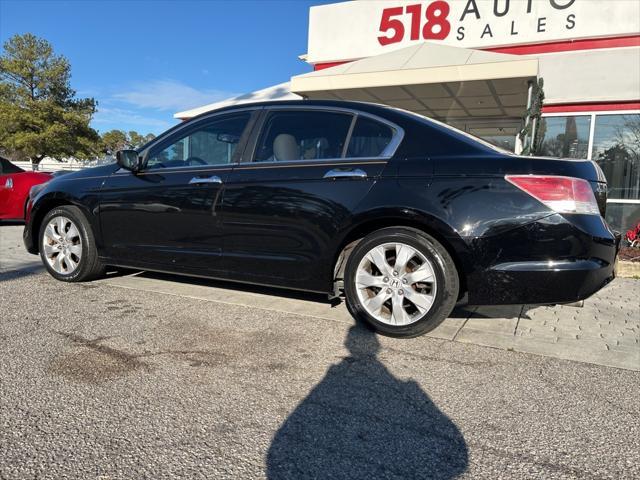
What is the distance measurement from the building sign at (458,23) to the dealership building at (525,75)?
22mm

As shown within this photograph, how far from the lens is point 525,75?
784cm

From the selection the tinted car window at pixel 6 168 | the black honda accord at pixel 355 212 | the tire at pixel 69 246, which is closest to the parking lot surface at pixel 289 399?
the black honda accord at pixel 355 212

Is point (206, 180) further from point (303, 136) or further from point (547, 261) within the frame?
point (547, 261)

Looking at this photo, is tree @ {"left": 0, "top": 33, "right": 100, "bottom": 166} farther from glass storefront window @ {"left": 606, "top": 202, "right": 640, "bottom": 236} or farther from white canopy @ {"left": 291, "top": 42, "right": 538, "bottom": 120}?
glass storefront window @ {"left": 606, "top": 202, "right": 640, "bottom": 236}

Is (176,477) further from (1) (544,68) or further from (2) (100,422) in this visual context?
(1) (544,68)

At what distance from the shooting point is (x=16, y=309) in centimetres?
389

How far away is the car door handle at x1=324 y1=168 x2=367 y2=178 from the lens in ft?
11.3

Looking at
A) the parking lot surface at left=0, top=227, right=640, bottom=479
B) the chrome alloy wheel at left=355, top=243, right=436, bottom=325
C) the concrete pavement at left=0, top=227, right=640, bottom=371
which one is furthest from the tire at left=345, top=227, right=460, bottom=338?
the concrete pavement at left=0, top=227, right=640, bottom=371

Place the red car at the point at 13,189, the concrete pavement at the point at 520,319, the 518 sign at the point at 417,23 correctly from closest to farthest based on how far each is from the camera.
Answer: the concrete pavement at the point at 520,319 < the red car at the point at 13,189 < the 518 sign at the point at 417,23

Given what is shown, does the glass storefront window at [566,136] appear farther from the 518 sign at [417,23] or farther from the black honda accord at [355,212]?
the black honda accord at [355,212]

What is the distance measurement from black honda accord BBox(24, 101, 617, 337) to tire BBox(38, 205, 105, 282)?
2 centimetres

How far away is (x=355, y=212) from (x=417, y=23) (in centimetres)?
991

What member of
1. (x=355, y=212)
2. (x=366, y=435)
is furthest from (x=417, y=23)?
(x=366, y=435)

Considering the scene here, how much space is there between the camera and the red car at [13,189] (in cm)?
891
